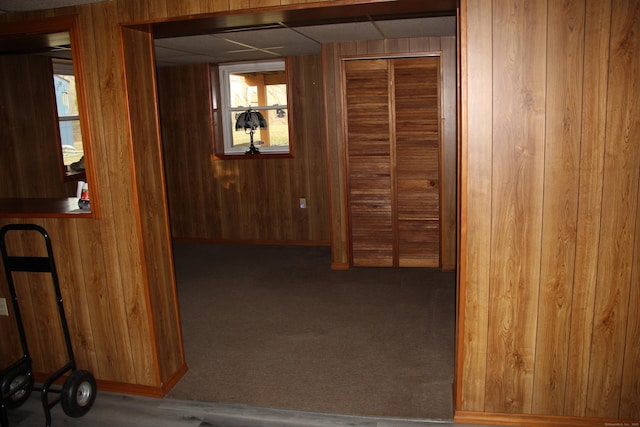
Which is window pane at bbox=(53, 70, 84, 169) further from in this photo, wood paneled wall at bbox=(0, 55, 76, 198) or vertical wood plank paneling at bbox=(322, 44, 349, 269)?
vertical wood plank paneling at bbox=(322, 44, 349, 269)

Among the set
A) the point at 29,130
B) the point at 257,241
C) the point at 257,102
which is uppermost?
the point at 257,102

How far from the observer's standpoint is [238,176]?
674 centimetres

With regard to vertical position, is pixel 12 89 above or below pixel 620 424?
above

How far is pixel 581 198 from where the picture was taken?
2.50 meters

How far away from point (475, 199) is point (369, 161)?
9.22ft

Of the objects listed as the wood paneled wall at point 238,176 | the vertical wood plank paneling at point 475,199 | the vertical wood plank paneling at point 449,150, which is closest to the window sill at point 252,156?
the wood paneled wall at point 238,176

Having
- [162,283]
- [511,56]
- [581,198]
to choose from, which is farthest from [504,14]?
[162,283]

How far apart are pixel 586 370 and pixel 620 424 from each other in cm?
32

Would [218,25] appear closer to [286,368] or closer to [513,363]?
[286,368]

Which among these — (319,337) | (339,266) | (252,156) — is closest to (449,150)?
(339,266)

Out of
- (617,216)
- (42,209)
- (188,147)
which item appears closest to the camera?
(617,216)

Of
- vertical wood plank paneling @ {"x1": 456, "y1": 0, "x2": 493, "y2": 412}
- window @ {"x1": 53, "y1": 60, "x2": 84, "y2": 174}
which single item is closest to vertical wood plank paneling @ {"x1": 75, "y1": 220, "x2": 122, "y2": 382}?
vertical wood plank paneling @ {"x1": 456, "y1": 0, "x2": 493, "y2": 412}

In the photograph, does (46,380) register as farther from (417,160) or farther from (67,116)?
(67,116)

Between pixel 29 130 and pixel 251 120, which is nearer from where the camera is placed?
pixel 29 130
